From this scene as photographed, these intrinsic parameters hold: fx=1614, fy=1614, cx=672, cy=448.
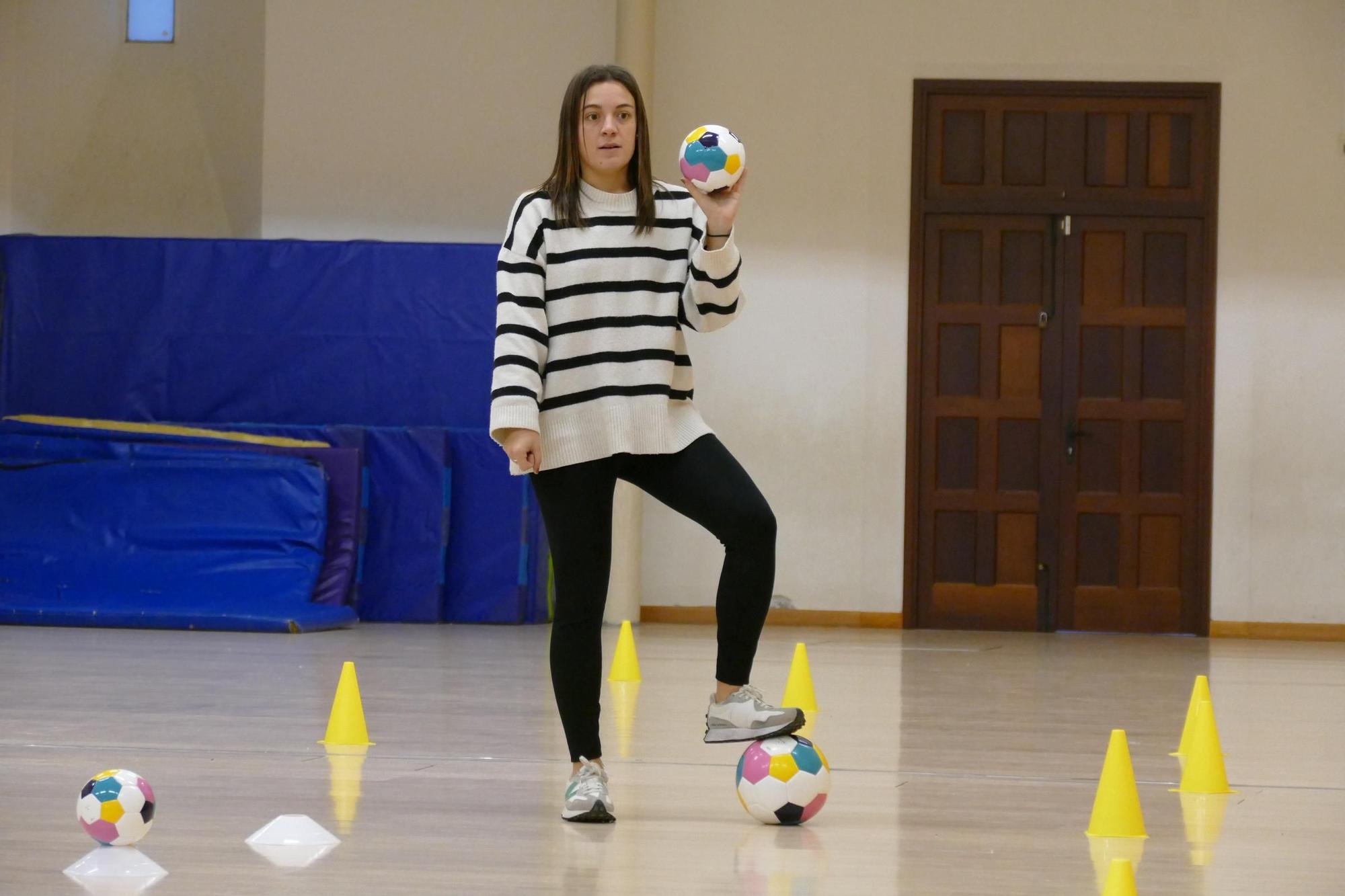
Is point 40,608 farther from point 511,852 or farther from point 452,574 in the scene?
point 511,852

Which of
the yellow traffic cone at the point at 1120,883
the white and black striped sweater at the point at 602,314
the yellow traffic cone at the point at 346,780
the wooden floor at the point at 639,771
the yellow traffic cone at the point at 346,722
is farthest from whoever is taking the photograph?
the yellow traffic cone at the point at 346,722

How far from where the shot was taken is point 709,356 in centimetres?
939

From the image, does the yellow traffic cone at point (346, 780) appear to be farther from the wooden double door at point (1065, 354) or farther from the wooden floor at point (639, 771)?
the wooden double door at point (1065, 354)

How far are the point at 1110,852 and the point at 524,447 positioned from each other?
136 centimetres

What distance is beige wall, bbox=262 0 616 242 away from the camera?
9422 millimetres

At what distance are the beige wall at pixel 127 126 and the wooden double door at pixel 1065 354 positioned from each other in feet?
13.5

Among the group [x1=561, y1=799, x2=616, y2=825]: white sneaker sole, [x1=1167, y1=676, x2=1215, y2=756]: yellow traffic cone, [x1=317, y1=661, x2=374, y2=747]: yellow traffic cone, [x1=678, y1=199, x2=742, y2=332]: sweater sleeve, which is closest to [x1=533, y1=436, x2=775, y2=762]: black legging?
[x1=561, y1=799, x2=616, y2=825]: white sneaker sole

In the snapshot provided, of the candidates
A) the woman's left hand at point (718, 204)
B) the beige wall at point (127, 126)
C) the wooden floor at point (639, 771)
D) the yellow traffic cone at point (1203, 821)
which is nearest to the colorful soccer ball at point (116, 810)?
the wooden floor at point (639, 771)

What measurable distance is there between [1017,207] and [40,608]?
5700 millimetres

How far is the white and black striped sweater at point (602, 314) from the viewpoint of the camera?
125 inches

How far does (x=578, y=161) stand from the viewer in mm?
Result: 3232

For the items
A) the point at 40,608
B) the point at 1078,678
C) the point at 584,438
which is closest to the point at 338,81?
the point at 40,608

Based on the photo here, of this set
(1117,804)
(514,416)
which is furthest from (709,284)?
(1117,804)

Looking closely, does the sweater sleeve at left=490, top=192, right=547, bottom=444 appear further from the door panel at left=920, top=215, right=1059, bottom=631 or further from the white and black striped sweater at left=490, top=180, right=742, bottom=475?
the door panel at left=920, top=215, right=1059, bottom=631
